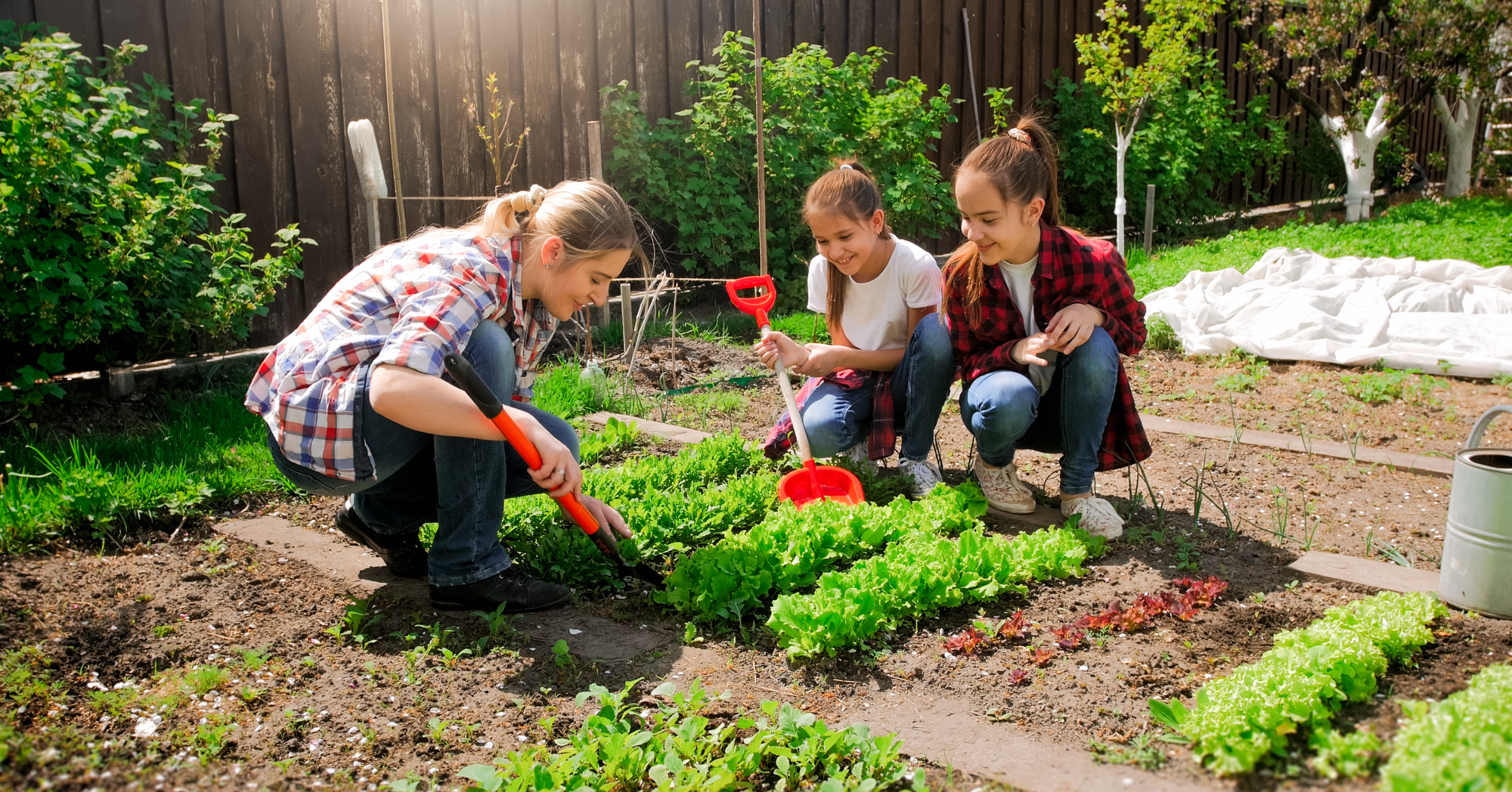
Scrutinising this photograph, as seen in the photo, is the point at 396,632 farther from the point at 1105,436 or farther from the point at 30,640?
the point at 1105,436

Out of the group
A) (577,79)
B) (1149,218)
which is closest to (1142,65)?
(1149,218)

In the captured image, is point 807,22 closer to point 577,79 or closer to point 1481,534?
point 577,79

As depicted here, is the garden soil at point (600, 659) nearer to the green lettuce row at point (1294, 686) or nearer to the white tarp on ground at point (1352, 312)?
the green lettuce row at point (1294, 686)

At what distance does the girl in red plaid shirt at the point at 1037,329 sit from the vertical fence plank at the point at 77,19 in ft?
12.3

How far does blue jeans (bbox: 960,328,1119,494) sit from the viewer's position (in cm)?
280

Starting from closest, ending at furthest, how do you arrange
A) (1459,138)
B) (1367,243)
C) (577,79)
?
(577,79), (1367,243), (1459,138)

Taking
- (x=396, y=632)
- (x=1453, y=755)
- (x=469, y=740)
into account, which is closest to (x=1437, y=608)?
(x=1453, y=755)

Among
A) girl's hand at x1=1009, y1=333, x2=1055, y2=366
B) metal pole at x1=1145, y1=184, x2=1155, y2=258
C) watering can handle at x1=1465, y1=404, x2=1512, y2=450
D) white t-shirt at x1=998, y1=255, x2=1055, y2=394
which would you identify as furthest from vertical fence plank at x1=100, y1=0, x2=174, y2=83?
metal pole at x1=1145, y1=184, x2=1155, y2=258

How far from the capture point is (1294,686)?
1659 mm

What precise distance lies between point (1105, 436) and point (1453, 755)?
1.67 metres

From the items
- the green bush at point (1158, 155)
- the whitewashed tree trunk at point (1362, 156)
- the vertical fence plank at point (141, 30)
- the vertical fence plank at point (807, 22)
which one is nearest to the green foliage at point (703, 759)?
the vertical fence plank at point (141, 30)

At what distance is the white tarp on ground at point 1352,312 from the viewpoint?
4750 mm

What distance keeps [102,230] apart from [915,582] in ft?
10.3

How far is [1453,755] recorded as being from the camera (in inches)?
53.9
